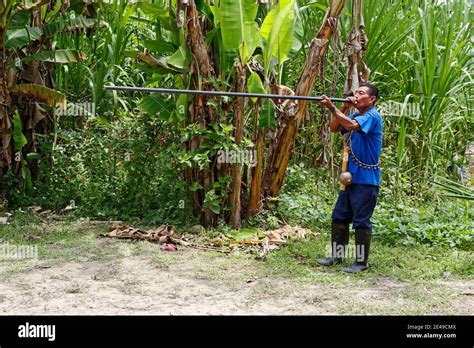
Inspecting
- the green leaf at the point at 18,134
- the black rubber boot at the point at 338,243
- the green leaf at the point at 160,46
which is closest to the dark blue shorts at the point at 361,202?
the black rubber boot at the point at 338,243

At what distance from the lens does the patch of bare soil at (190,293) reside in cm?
473

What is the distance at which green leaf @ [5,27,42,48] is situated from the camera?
761 centimetres

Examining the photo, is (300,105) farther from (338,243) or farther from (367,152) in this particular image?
(338,243)

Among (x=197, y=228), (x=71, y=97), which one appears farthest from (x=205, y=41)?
(x=71, y=97)

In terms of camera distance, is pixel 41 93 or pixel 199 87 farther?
pixel 41 93

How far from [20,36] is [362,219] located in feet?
13.6

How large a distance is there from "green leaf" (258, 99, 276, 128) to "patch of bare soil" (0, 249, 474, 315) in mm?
1565

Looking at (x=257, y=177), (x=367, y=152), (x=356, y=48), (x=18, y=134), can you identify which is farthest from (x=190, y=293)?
(x=18, y=134)

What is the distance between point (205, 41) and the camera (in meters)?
6.96

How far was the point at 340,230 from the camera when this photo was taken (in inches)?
236

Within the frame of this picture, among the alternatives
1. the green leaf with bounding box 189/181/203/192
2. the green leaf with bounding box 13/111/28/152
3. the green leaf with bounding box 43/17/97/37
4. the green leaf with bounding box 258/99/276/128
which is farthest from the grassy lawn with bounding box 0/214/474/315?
the green leaf with bounding box 43/17/97/37

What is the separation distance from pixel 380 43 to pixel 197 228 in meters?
3.00

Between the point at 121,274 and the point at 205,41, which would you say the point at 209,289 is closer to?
the point at 121,274

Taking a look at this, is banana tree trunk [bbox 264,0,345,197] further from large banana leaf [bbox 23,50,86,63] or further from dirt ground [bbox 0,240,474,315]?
large banana leaf [bbox 23,50,86,63]
